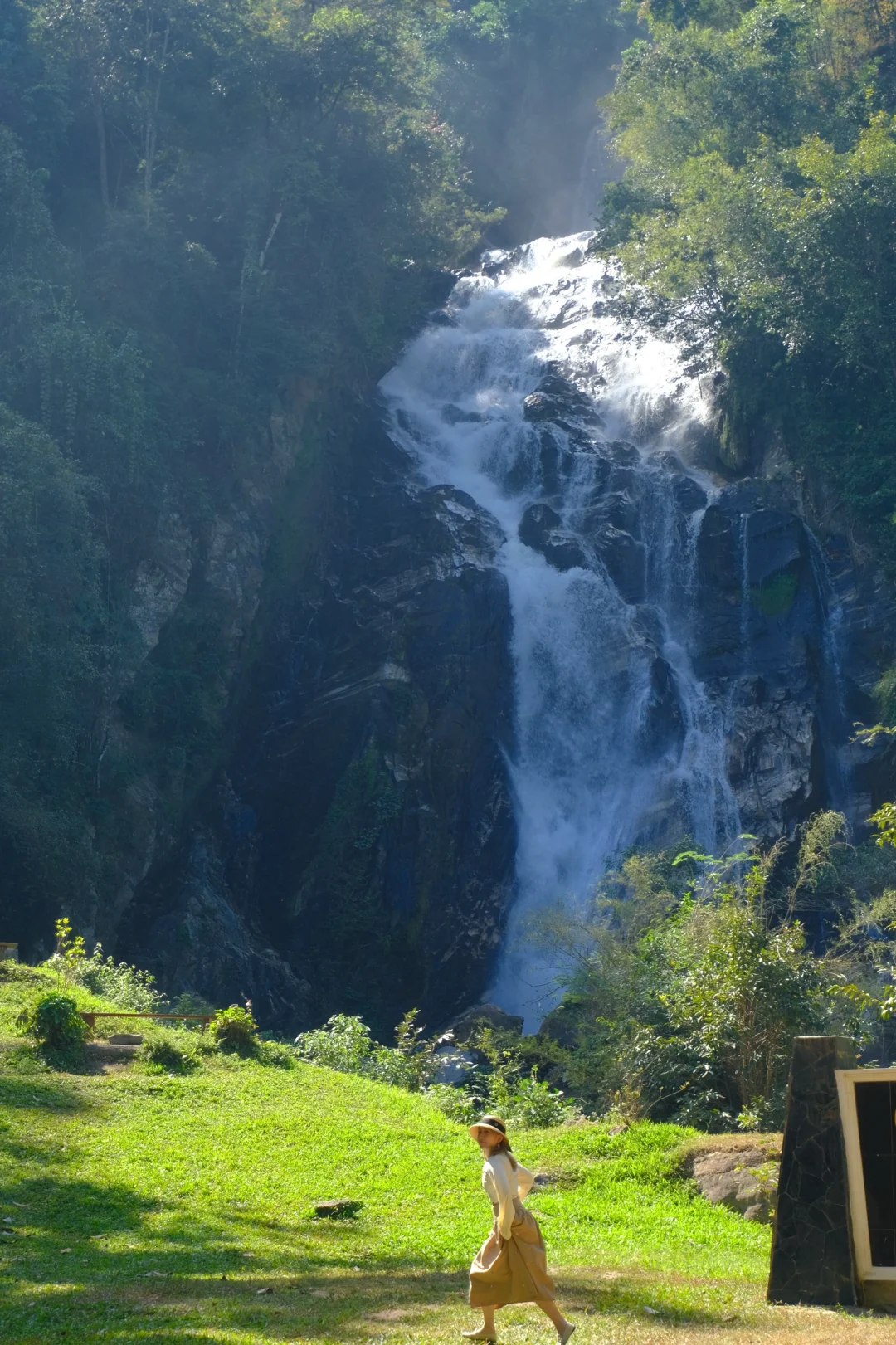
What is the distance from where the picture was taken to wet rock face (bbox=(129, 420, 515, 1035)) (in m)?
27.2

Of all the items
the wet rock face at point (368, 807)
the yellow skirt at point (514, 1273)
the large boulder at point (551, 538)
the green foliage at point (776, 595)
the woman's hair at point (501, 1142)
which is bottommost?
the yellow skirt at point (514, 1273)

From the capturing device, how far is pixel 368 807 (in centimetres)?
2900

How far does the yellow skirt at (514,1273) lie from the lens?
6.79 m

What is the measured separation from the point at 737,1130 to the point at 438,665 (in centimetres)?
1846

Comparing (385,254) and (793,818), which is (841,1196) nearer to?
(793,818)

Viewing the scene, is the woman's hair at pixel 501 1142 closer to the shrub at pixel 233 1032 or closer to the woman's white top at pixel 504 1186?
the woman's white top at pixel 504 1186

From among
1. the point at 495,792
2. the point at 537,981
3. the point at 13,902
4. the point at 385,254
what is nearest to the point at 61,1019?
the point at 13,902

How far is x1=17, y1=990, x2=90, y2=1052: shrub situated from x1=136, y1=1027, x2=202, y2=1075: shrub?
713 mm

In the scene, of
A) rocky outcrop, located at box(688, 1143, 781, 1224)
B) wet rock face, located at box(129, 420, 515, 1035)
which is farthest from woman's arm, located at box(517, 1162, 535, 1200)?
wet rock face, located at box(129, 420, 515, 1035)

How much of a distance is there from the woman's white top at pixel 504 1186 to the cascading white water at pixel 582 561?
17445 mm

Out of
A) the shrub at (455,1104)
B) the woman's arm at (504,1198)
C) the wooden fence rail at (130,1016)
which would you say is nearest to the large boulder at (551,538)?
the wooden fence rail at (130,1016)

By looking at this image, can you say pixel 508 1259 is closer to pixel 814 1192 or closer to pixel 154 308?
pixel 814 1192

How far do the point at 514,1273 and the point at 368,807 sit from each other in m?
Answer: 22.3

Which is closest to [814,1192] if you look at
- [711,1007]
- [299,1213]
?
[299,1213]
